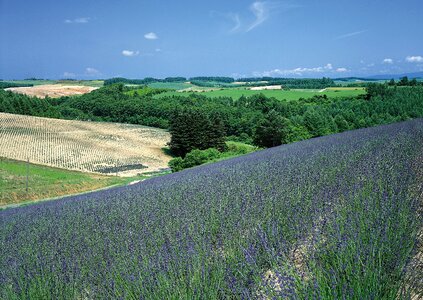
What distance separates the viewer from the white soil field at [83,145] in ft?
148

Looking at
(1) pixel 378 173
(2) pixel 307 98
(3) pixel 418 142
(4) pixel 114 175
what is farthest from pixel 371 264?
(2) pixel 307 98

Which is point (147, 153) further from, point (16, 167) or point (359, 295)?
point (359, 295)

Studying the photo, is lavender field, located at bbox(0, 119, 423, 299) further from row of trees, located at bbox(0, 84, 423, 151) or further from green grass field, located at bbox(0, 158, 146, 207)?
row of trees, located at bbox(0, 84, 423, 151)

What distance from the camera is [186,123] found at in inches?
2479

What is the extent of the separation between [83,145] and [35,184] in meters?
26.3

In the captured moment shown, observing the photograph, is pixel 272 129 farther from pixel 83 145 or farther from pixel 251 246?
pixel 251 246

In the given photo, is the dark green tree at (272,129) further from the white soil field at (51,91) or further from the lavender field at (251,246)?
the white soil field at (51,91)

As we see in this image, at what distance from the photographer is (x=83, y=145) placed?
183ft

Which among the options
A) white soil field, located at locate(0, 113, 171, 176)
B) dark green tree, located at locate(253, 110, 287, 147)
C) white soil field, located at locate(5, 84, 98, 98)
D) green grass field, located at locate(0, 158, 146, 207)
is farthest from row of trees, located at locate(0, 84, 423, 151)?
green grass field, located at locate(0, 158, 146, 207)

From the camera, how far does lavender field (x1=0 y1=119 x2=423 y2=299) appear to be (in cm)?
195

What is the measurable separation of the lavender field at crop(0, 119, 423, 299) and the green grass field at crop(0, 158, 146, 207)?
80.5ft

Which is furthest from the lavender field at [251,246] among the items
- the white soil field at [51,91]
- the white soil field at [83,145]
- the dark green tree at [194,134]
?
the white soil field at [51,91]

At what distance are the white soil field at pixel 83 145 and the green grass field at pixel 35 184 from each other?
18.9ft

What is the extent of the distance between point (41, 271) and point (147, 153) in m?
55.6
